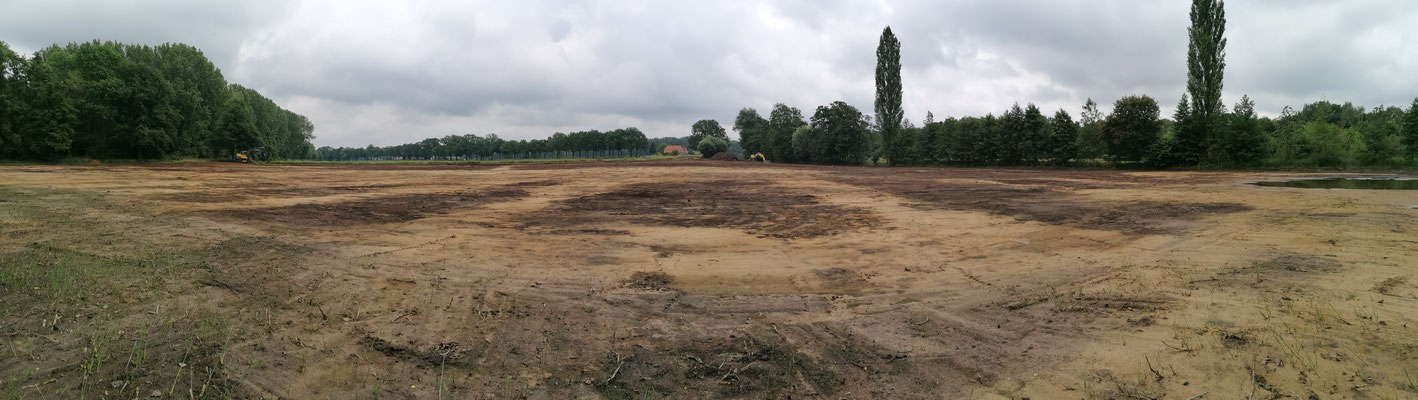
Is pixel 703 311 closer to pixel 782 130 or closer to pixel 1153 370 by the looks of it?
pixel 1153 370

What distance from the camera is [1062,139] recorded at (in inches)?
1925

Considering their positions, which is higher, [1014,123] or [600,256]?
[1014,123]

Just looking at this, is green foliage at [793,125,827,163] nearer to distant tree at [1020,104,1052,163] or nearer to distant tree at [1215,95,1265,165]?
distant tree at [1020,104,1052,163]

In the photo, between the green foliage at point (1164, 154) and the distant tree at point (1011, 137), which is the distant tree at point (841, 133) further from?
the green foliage at point (1164, 154)

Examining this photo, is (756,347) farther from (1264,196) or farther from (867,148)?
(867,148)

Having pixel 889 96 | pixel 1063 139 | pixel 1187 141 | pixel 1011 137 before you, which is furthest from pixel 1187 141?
pixel 889 96

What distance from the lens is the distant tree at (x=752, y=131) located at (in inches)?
3750

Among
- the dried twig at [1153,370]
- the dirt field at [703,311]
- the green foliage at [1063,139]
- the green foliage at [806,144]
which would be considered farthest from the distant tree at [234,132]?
the green foliage at [1063,139]

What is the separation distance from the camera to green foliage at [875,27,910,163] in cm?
6494

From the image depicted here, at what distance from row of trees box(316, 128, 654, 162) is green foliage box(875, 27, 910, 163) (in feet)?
292

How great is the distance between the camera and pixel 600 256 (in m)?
8.88

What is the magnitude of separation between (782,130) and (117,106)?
7160 centimetres

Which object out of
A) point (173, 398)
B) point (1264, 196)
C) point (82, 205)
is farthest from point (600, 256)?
point (1264, 196)

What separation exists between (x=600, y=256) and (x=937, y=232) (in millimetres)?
6799
